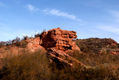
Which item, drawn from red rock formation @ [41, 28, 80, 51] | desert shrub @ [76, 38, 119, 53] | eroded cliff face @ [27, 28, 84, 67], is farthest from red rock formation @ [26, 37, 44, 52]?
desert shrub @ [76, 38, 119, 53]

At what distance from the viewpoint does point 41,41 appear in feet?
41.2

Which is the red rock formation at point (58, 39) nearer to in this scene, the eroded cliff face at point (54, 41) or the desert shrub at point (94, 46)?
the eroded cliff face at point (54, 41)

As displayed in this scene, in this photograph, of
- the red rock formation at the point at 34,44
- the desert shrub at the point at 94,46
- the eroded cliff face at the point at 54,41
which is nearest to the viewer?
the red rock formation at the point at 34,44

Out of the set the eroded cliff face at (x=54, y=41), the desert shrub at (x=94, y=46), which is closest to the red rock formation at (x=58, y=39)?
the eroded cliff face at (x=54, y=41)

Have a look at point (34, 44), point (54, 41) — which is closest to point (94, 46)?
point (54, 41)

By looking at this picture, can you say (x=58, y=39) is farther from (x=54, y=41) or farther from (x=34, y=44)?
(x=34, y=44)

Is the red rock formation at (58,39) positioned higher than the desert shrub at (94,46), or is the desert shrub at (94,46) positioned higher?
the red rock formation at (58,39)

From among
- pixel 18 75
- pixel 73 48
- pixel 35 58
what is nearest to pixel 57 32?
pixel 73 48

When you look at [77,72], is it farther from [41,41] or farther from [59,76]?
[41,41]

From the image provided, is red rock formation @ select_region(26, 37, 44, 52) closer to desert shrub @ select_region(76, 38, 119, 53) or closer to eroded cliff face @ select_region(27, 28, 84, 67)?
eroded cliff face @ select_region(27, 28, 84, 67)

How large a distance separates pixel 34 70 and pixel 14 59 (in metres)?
1.27

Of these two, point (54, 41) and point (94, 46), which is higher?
point (54, 41)

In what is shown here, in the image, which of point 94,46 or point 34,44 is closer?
point 34,44

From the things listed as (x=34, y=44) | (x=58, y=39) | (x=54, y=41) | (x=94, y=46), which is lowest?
(x=94, y=46)
